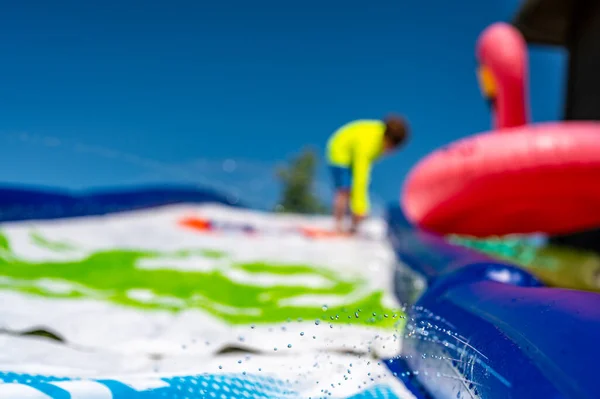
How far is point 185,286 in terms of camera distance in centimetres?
115

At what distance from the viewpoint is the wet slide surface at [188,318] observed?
1.70 feet

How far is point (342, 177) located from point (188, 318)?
79.7 inches

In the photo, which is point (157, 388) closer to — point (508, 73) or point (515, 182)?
point (515, 182)

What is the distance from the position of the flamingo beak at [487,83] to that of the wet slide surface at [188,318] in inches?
38.0

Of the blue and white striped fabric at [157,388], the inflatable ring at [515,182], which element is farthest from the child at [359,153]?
the blue and white striped fabric at [157,388]

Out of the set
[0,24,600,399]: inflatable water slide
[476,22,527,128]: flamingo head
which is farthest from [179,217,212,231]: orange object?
[476,22,527,128]: flamingo head

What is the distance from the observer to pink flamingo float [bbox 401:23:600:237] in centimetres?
132

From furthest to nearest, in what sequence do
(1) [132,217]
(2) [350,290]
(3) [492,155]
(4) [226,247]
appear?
(1) [132,217] → (4) [226,247] → (3) [492,155] → (2) [350,290]

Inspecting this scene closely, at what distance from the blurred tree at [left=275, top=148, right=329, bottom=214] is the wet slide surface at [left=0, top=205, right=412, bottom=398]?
2.22 m

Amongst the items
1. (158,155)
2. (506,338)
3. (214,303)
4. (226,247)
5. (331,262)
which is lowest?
(506,338)

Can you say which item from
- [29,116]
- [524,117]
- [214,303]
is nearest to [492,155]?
[524,117]

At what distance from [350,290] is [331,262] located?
463mm

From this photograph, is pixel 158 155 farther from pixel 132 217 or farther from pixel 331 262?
pixel 331 262

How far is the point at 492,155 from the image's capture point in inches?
55.0
